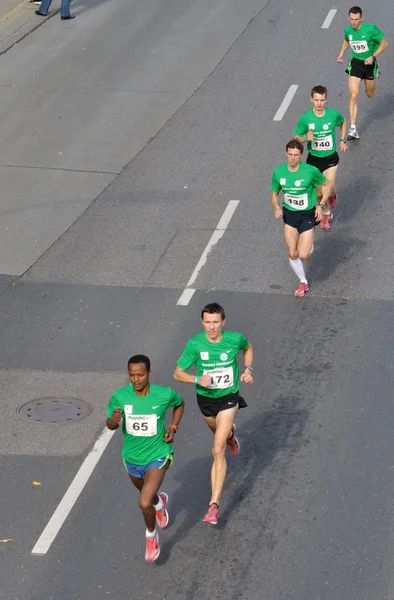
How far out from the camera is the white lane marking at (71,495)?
34.1ft

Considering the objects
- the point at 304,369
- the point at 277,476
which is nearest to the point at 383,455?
the point at 277,476

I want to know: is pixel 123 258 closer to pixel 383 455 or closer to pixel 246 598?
pixel 383 455

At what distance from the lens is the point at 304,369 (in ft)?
42.9

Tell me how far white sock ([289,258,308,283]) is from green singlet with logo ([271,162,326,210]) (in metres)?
0.65

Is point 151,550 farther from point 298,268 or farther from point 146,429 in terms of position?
point 298,268

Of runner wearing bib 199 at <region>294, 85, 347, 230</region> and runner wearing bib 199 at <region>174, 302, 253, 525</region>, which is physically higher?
runner wearing bib 199 at <region>174, 302, 253, 525</region>

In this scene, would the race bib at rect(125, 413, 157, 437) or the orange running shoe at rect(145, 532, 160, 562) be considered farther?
the orange running shoe at rect(145, 532, 160, 562)

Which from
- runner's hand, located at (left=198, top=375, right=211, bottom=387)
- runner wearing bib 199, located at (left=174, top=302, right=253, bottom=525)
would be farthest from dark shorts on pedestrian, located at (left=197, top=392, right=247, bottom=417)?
runner's hand, located at (left=198, top=375, right=211, bottom=387)

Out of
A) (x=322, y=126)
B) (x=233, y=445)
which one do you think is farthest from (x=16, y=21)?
(x=233, y=445)

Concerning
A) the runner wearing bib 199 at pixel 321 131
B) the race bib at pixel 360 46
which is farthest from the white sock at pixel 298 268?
the race bib at pixel 360 46

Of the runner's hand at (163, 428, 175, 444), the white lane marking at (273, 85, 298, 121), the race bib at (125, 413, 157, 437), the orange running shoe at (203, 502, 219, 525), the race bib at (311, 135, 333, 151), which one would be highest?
the race bib at (125, 413, 157, 437)

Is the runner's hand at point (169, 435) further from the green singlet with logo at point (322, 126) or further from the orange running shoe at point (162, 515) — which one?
the green singlet with logo at point (322, 126)

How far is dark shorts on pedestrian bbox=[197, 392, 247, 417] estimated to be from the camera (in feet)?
34.9

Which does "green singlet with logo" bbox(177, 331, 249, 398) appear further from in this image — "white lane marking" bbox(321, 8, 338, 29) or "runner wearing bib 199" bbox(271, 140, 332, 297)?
"white lane marking" bbox(321, 8, 338, 29)
